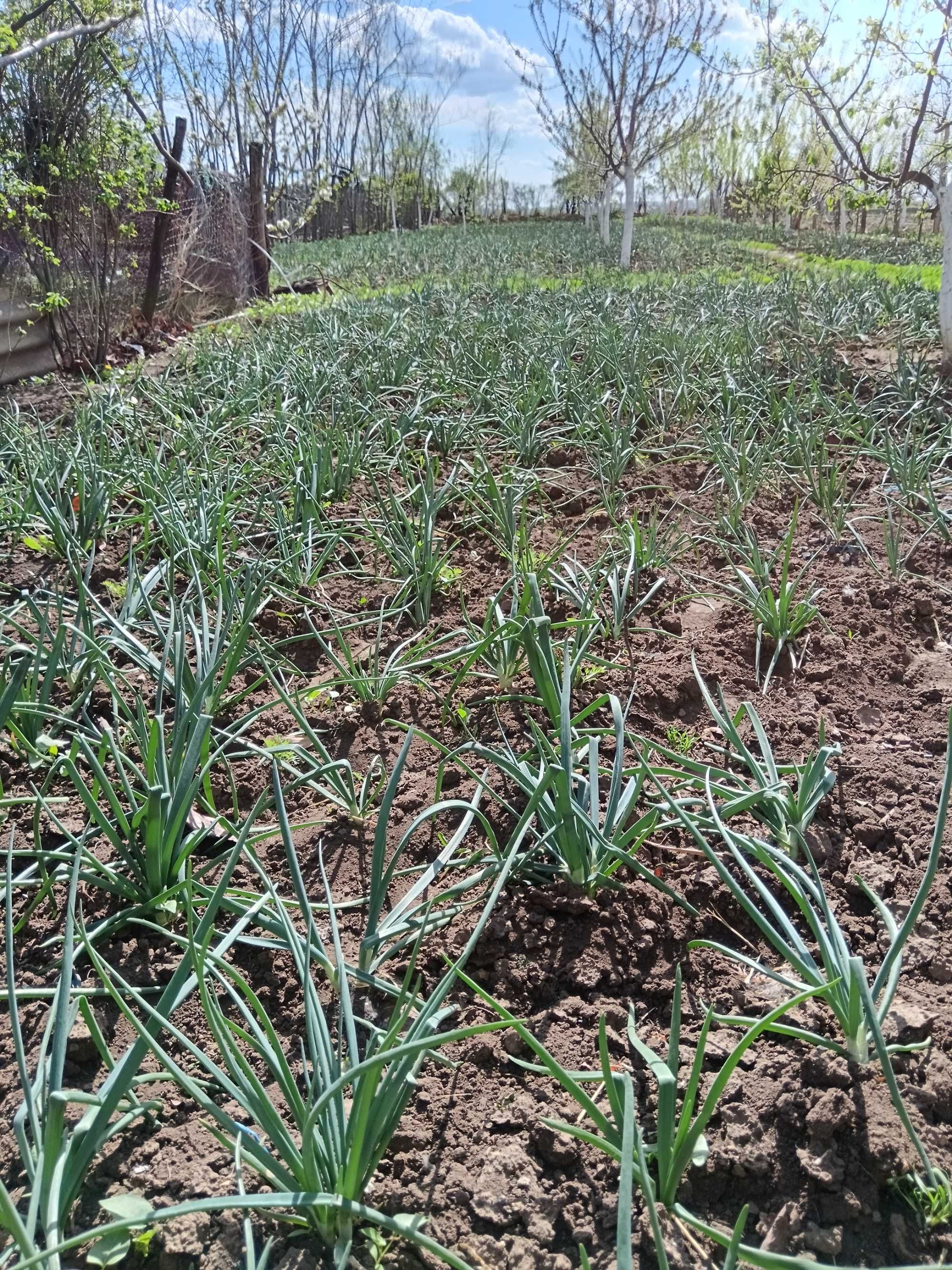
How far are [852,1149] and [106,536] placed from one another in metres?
3.01

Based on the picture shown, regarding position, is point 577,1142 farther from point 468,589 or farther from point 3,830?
point 468,589

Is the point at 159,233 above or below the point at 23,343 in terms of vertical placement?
above

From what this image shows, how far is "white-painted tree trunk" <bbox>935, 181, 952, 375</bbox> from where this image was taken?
4.46 m

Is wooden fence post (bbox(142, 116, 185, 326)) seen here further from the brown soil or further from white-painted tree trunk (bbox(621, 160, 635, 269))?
white-painted tree trunk (bbox(621, 160, 635, 269))

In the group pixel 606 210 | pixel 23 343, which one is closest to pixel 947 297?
pixel 23 343

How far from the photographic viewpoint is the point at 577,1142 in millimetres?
1084

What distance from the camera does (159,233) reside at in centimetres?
716

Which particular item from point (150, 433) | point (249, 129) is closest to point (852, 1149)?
point (150, 433)

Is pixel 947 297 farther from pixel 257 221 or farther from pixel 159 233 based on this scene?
pixel 257 221

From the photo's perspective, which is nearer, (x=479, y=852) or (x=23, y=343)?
(x=479, y=852)

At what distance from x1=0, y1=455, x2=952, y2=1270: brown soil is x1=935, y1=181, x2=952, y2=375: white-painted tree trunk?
10.3ft

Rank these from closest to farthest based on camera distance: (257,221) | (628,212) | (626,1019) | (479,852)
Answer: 1. (626,1019)
2. (479,852)
3. (257,221)
4. (628,212)

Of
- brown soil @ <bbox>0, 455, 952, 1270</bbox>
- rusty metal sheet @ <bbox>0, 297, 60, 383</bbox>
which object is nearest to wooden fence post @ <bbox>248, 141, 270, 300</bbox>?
rusty metal sheet @ <bbox>0, 297, 60, 383</bbox>

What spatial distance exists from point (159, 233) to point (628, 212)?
7.87 metres
